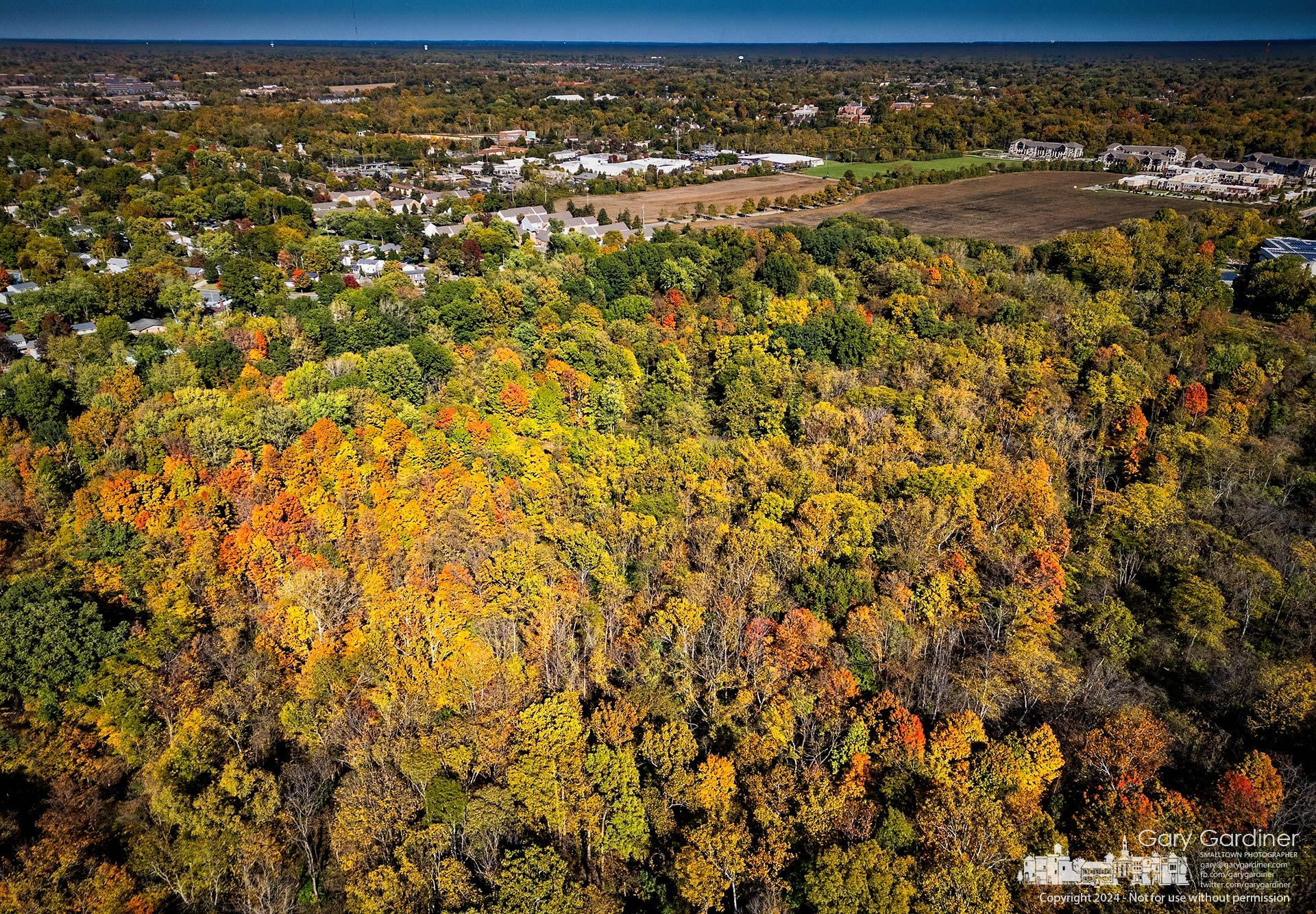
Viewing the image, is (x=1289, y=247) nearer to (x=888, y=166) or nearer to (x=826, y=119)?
(x=888, y=166)

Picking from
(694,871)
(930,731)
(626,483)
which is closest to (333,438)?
(626,483)

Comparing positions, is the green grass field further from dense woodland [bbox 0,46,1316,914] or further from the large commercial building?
dense woodland [bbox 0,46,1316,914]

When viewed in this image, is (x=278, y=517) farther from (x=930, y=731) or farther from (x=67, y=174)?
(x=67, y=174)

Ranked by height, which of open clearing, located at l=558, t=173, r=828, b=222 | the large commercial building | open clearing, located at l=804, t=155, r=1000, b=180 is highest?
the large commercial building

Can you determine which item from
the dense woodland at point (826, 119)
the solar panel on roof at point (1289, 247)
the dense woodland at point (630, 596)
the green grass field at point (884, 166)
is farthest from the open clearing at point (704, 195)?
the solar panel on roof at point (1289, 247)

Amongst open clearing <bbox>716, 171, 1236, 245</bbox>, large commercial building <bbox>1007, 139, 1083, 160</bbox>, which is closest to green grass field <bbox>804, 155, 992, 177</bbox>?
large commercial building <bbox>1007, 139, 1083, 160</bbox>
